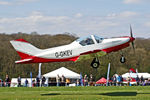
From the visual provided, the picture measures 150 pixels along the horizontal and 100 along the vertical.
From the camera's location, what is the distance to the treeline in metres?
73.6

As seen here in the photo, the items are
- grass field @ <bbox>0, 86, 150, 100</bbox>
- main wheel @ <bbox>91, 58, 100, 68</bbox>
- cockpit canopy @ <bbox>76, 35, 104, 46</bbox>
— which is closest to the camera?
grass field @ <bbox>0, 86, 150, 100</bbox>

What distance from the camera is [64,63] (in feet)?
257

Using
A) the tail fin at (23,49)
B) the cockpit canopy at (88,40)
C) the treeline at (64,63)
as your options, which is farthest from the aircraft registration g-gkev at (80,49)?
the treeline at (64,63)

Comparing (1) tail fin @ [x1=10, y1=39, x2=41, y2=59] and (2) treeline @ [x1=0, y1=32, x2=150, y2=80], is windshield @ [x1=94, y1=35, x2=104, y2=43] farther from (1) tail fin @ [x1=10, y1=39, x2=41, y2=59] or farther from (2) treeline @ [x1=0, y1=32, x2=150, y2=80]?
(2) treeline @ [x1=0, y1=32, x2=150, y2=80]

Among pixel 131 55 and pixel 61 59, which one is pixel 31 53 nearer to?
pixel 61 59

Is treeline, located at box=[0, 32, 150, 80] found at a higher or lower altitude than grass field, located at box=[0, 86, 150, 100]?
higher

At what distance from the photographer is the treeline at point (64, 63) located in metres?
73.6

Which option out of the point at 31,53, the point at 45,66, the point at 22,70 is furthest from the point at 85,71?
the point at 31,53

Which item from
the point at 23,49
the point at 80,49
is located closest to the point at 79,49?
the point at 80,49

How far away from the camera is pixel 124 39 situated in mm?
31109

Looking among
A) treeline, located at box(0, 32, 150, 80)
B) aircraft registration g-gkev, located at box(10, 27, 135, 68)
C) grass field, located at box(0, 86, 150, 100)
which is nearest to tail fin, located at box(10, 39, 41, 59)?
aircraft registration g-gkev, located at box(10, 27, 135, 68)

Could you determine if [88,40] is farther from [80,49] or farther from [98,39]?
[80,49]

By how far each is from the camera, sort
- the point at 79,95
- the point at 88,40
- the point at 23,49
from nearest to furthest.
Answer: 1. the point at 79,95
2. the point at 88,40
3. the point at 23,49

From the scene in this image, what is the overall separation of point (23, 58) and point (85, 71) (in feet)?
144
